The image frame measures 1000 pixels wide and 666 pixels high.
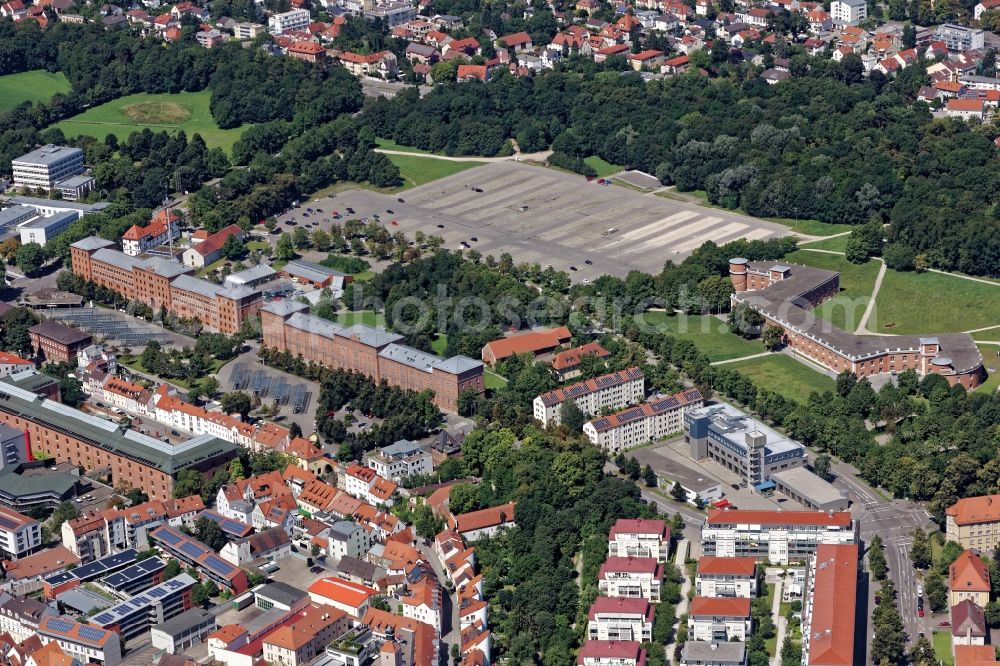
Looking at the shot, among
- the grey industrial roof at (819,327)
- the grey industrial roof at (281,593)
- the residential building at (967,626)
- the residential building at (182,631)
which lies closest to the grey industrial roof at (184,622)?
the residential building at (182,631)

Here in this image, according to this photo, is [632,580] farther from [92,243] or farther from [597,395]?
[92,243]

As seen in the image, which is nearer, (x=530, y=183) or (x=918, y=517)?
(x=918, y=517)

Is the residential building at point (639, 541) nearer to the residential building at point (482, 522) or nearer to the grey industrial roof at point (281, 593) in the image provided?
the residential building at point (482, 522)

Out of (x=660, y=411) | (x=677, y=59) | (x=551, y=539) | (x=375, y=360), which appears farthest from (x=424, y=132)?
(x=551, y=539)

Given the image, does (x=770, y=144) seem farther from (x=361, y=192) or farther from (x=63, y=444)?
(x=63, y=444)

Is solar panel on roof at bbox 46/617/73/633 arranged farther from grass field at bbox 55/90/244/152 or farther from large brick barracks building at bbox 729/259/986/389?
grass field at bbox 55/90/244/152
